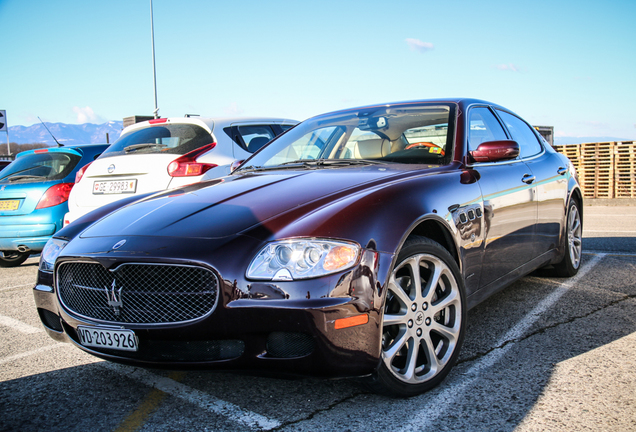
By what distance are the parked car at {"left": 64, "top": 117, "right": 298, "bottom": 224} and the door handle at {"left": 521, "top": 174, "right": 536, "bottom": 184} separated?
2677 mm

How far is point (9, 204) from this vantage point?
6500 mm

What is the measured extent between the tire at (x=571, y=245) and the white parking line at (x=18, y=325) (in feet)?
13.9

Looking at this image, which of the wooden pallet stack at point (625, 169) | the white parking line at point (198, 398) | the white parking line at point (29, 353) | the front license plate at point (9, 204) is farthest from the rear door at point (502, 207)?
the wooden pallet stack at point (625, 169)

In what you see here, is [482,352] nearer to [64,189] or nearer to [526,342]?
[526,342]

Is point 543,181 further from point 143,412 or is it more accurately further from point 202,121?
point 202,121

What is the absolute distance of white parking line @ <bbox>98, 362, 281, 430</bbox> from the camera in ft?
7.46

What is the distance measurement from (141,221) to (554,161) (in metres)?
3.55

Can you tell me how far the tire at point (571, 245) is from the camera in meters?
4.82

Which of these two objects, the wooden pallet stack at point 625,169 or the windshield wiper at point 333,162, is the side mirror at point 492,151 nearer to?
the windshield wiper at point 333,162

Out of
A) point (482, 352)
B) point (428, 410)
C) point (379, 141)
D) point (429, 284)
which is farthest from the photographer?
point (379, 141)

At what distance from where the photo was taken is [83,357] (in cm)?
322

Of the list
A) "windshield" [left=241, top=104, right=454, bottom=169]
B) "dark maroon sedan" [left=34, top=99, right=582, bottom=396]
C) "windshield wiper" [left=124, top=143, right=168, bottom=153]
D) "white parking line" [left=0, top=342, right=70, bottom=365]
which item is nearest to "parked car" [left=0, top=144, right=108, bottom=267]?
"windshield wiper" [left=124, top=143, right=168, bottom=153]

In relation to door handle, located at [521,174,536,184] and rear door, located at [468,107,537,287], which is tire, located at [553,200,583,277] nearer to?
door handle, located at [521,174,536,184]

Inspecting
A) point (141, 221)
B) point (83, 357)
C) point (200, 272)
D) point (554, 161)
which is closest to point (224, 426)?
point (200, 272)
